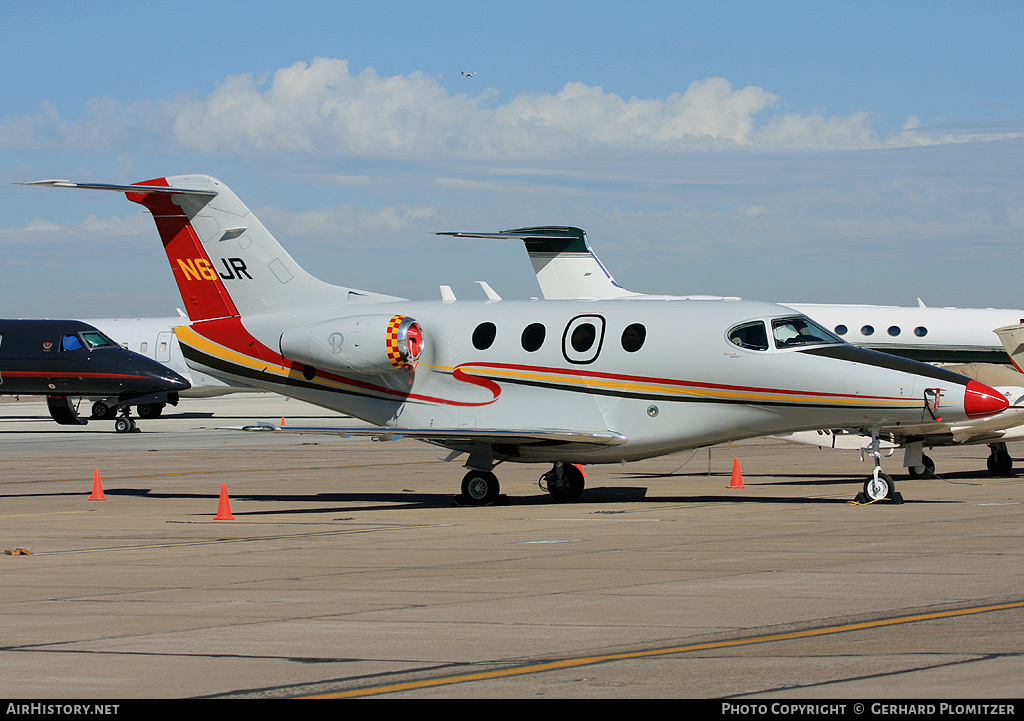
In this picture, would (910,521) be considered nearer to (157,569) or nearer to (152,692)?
(157,569)

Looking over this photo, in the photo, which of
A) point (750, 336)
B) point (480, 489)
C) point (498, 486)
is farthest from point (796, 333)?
point (480, 489)

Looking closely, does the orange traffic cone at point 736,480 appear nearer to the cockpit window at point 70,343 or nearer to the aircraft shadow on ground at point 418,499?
the aircraft shadow on ground at point 418,499

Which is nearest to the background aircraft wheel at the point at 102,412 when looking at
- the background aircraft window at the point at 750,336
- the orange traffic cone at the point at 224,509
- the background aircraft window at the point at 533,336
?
the background aircraft window at the point at 533,336

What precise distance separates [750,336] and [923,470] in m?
6.61

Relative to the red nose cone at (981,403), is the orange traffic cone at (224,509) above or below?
below

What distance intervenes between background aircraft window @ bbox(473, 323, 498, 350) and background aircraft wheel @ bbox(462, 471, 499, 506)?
2.15 meters

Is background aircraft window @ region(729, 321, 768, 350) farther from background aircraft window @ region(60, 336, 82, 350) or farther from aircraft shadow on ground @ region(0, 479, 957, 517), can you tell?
background aircraft window @ region(60, 336, 82, 350)

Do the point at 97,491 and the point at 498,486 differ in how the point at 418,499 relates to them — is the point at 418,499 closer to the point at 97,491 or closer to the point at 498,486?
the point at 498,486

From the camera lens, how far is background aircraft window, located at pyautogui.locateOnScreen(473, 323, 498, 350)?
2092 centimetres

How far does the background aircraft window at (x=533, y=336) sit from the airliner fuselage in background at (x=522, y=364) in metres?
0.02

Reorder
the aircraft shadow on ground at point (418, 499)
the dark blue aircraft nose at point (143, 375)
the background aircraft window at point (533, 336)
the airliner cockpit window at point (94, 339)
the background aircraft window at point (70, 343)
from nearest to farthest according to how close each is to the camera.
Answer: the aircraft shadow on ground at point (418, 499) < the background aircraft window at point (533, 336) < the dark blue aircraft nose at point (143, 375) < the background aircraft window at point (70, 343) < the airliner cockpit window at point (94, 339)

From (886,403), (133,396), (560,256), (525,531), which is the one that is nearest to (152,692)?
(525,531)

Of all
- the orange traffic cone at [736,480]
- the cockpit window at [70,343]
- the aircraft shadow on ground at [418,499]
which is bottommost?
the aircraft shadow on ground at [418,499]

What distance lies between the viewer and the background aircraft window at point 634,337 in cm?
1992
